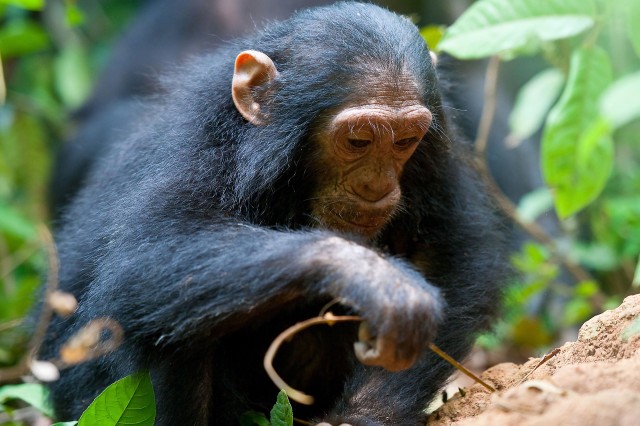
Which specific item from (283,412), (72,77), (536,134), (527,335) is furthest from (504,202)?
(72,77)

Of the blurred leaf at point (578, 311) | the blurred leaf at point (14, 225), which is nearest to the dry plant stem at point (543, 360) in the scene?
the blurred leaf at point (578, 311)

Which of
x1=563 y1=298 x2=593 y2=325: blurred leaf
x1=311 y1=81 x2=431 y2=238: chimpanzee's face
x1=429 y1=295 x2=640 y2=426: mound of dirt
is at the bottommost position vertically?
x1=563 y1=298 x2=593 y2=325: blurred leaf

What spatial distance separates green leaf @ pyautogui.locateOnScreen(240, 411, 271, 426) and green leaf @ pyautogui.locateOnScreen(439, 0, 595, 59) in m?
1.98

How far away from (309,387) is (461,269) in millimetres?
954

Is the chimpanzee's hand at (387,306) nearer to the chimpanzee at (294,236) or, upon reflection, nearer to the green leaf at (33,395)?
the chimpanzee at (294,236)

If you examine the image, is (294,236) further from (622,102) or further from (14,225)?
(14,225)

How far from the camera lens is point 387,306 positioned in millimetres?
3037

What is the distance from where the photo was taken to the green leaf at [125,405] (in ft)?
11.7

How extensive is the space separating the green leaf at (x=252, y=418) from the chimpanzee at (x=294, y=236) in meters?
0.09

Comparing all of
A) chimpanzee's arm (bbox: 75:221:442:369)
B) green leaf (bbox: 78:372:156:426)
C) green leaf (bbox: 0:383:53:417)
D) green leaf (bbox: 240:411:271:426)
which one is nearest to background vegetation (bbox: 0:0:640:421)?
green leaf (bbox: 0:383:53:417)

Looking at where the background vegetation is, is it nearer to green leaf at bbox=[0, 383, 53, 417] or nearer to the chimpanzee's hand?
green leaf at bbox=[0, 383, 53, 417]

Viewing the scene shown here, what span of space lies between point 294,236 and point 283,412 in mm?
706

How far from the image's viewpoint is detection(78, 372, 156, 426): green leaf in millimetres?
3557

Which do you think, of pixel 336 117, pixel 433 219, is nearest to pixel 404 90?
pixel 336 117
